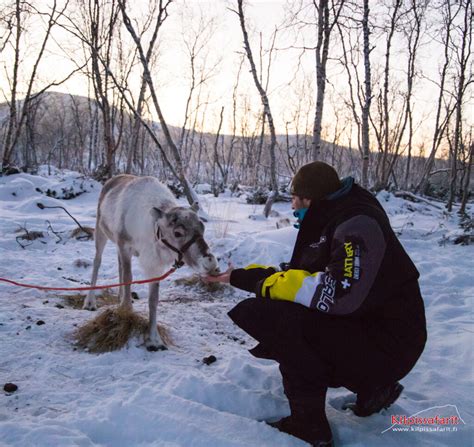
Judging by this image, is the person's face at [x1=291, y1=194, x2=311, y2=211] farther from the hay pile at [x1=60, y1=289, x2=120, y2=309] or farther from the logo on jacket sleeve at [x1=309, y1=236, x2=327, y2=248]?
the hay pile at [x1=60, y1=289, x2=120, y2=309]

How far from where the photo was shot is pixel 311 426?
A: 1923 mm

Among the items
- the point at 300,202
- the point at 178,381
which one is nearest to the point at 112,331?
the point at 178,381

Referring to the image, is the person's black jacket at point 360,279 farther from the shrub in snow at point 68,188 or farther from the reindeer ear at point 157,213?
the shrub in snow at point 68,188

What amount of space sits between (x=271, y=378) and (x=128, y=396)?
3.08ft

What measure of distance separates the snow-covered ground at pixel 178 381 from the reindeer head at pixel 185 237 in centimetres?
74

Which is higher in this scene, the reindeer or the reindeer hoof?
the reindeer

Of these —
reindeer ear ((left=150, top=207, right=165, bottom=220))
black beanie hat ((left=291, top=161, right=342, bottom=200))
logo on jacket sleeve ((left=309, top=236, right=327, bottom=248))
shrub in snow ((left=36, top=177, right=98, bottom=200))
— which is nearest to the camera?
logo on jacket sleeve ((left=309, top=236, right=327, bottom=248))

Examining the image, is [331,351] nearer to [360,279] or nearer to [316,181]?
[360,279]

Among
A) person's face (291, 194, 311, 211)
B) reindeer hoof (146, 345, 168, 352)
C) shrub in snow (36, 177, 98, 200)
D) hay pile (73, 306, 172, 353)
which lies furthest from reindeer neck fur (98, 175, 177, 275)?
shrub in snow (36, 177, 98, 200)

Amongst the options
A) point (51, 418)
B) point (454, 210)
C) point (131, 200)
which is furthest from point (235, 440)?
point (454, 210)

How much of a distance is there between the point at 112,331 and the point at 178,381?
33.2 inches

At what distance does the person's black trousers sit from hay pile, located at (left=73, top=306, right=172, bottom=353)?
4.85ft
